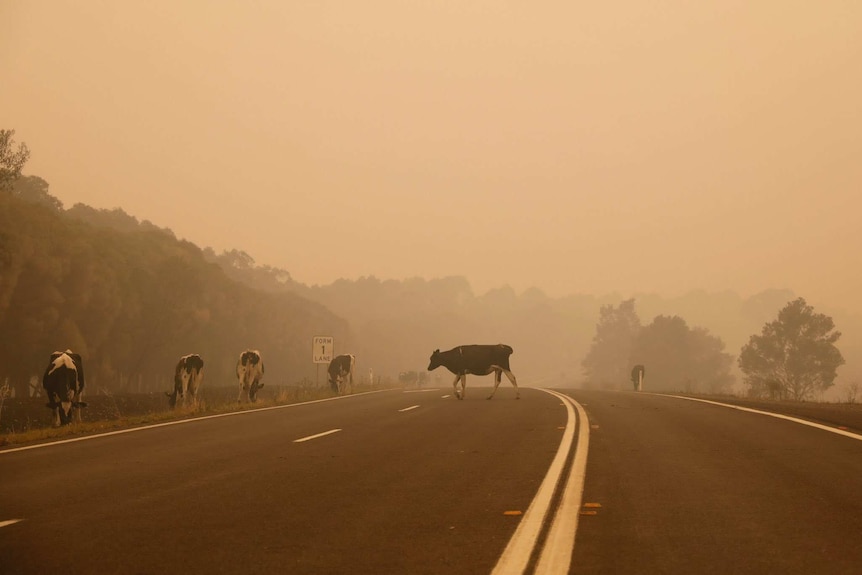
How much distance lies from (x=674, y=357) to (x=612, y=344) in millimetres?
28974

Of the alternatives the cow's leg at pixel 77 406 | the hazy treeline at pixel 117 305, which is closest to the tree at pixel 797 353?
the hazy treeline at pixel 117 305

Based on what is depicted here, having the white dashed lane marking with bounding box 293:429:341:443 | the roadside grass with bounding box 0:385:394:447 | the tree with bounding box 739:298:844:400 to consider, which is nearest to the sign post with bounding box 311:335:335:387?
the roadside grass with bounding box 0:385:394:447

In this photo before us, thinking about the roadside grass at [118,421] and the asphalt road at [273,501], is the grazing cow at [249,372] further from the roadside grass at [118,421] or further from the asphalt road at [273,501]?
the asphalt road at [273,501]

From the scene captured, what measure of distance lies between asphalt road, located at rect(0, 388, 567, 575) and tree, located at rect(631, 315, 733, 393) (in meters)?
93.2

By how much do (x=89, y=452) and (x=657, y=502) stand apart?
881 centimetres

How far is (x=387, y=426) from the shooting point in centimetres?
1641

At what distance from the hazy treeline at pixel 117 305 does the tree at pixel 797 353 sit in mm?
49110

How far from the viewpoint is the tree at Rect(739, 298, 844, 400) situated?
81.7m

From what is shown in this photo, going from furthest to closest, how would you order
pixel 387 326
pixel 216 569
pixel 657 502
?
1. pixel 387 326
2. pixel 657 502
3. pixel 216 569

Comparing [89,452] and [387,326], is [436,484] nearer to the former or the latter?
[89,452]

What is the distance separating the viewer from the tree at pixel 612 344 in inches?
5138

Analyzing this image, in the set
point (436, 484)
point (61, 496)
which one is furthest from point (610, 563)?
point (61, 496)

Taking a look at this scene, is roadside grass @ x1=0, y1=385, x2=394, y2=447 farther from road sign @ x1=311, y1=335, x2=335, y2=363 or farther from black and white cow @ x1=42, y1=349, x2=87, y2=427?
road sign @ x1=311, y1=335, x2=335, y2=363

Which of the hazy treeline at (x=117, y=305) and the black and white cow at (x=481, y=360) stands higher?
the hazy treeline at (x=117, y=305)
